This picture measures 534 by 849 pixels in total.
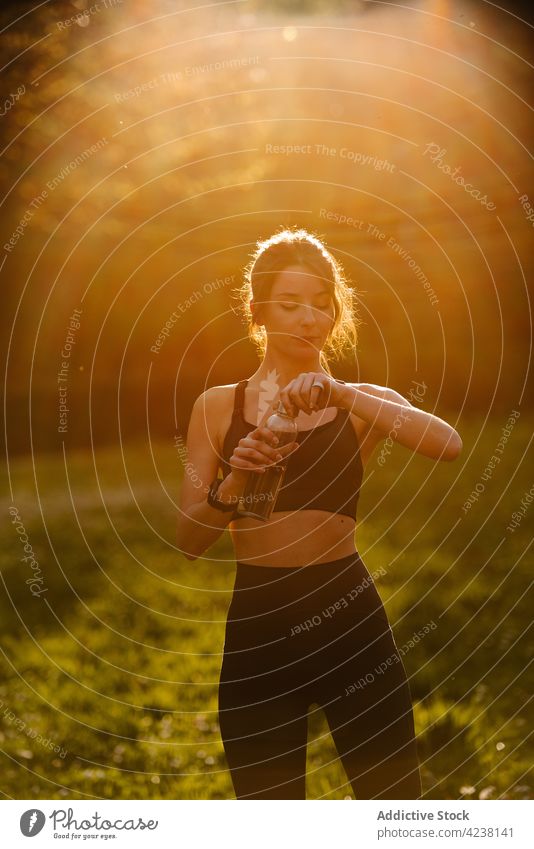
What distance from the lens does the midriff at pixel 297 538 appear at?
2309 mm

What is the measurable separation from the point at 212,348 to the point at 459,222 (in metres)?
1.99

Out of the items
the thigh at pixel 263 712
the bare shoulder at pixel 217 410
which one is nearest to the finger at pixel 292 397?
the bare shoulder at pixel 217 410

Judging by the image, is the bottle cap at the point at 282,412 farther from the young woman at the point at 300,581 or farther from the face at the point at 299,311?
the face at the point at 299,311

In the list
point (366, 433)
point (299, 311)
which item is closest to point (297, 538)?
point (366, 433)

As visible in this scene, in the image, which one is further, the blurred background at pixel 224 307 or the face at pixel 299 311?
the blurred background at pixel 224 307

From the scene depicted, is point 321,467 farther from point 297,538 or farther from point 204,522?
point 204,522

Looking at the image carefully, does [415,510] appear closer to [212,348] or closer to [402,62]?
[212,348]

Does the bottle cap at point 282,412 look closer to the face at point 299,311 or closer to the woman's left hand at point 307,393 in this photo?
the woman's left hand at point 307,393

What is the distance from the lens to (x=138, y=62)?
425 centimetres
